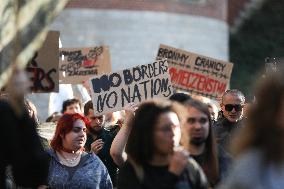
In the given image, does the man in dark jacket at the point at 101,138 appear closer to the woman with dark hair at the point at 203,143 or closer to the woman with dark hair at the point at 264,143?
the woman with dark hair at the point at 203,143

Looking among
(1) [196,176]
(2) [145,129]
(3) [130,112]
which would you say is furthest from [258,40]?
(1) [196,176]

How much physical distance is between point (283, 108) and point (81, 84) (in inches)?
426

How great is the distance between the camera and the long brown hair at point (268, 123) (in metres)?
5.43

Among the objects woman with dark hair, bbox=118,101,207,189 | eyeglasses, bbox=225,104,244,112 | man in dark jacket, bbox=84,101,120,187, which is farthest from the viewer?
eyeglasses, bbox=225,104,244,112

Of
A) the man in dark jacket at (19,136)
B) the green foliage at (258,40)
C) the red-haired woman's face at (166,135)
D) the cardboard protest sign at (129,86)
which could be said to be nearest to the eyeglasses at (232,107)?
the cardboard protest sign at (129,86)

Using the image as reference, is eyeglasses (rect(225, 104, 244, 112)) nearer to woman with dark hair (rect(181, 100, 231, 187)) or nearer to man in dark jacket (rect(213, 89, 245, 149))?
man in dark jacket (rect(213, 89, 245, 149))

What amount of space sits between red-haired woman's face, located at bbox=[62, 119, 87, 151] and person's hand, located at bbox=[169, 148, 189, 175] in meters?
2.54

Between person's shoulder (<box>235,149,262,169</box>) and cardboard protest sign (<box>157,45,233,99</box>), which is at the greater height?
cardboard protest sign (<box>157,45,233,99</box>)

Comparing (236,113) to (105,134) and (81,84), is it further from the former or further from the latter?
(81,84)

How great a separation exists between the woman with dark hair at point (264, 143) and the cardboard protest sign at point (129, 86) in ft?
17.6

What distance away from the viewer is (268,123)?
Answer: 17.9ft

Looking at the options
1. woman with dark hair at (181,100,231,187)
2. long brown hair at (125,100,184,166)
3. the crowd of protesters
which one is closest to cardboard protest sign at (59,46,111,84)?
the crowd of protesters

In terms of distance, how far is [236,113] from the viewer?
10.3m

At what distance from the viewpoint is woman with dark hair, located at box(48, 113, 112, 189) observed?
360 inches
